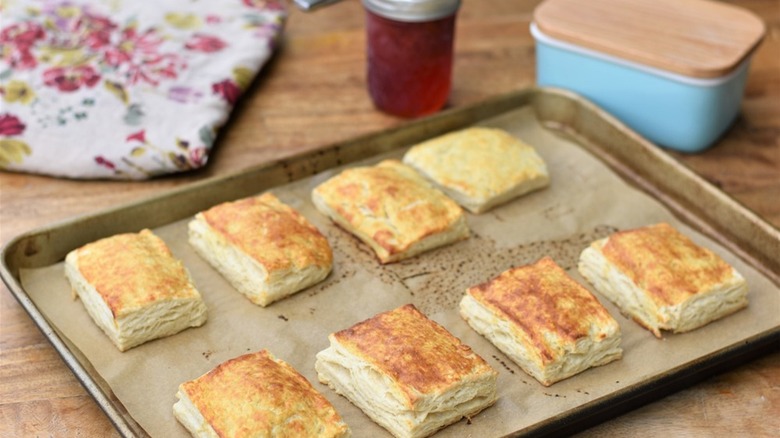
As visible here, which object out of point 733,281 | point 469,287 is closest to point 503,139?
point 469,287

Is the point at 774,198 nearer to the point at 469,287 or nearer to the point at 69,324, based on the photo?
the point at 469,287

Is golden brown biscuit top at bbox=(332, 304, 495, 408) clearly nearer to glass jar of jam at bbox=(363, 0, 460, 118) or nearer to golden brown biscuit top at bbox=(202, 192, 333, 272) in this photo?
golden brown biscuit top at bbox=(202, 192, 333, 272)

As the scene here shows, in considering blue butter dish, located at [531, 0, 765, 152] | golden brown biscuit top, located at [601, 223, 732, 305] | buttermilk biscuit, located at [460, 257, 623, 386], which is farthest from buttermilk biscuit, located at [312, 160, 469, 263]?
blue butter dish, located at [531, 0, 765, 152]

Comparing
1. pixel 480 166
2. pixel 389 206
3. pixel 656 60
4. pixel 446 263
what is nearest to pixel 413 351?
pixel 446 263

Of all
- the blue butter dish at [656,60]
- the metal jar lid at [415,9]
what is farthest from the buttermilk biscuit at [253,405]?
the blue butter dish at [656,60]

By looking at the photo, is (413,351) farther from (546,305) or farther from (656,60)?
(656,60)

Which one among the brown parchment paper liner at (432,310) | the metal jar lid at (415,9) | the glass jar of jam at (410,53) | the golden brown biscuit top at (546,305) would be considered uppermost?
the metal jar lid at (415,9)

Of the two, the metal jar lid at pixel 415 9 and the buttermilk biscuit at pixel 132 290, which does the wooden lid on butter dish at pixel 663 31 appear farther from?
the buttermilk biscuit at pixel 132 290
